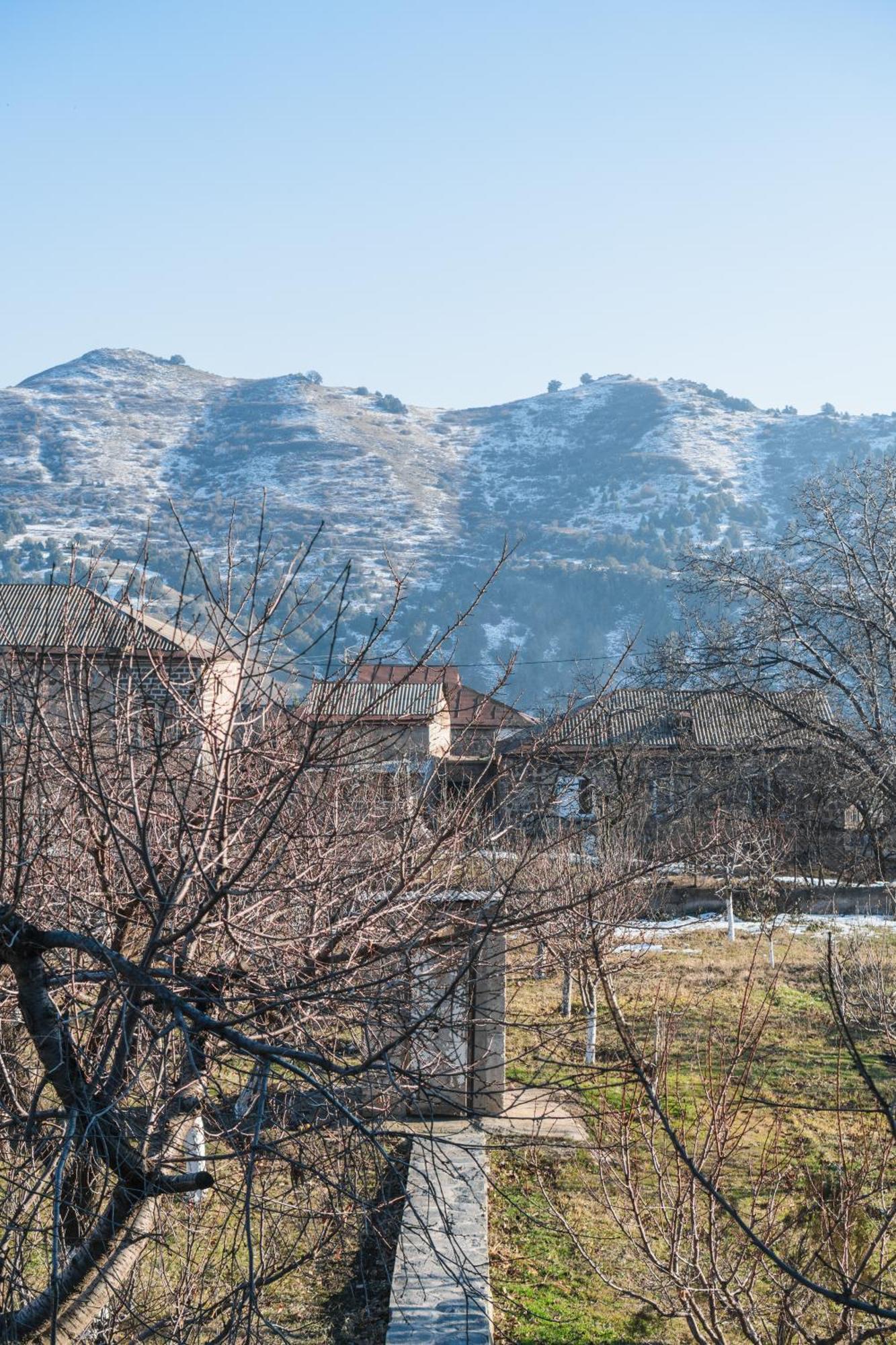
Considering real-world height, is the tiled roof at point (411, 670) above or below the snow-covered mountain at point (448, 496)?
below

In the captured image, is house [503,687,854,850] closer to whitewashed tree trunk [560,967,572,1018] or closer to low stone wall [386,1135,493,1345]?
whitewashed tree trunk [560,967,572,1018]

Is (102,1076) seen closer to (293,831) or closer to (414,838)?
(293,831)

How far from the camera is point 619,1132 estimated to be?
4559mm

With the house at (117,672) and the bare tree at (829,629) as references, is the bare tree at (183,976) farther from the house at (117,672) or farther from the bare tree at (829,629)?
the bare tree at (829,629)

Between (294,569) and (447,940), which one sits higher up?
(294,569)

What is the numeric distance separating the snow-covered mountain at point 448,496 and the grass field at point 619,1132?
90775 millimetres

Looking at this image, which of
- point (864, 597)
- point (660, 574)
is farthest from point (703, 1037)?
point (660, 574)

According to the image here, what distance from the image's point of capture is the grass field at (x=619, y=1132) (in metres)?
4.58

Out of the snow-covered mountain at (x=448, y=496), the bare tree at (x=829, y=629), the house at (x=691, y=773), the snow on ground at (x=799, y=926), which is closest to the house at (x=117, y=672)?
the house at (x=691, y=773)

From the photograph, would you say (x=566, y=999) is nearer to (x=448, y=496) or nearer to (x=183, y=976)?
(x=183, y=976)

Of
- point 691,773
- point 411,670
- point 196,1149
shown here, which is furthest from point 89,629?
point 691,773

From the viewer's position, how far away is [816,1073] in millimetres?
12289

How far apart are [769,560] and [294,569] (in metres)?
12.9

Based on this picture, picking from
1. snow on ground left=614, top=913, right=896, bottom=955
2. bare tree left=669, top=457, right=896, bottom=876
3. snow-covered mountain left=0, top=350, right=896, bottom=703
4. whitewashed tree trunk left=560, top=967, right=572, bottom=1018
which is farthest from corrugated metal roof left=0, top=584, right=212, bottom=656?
snow-covered mountain left=0, top=350, right=896, bottom=703
